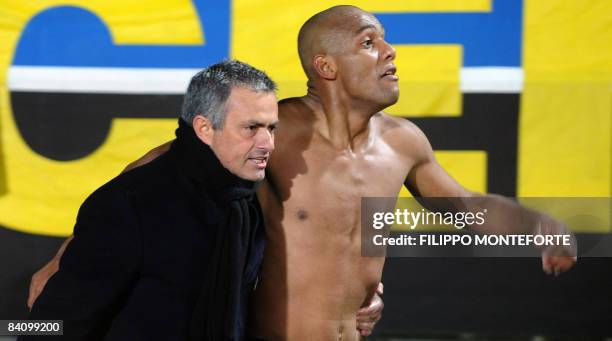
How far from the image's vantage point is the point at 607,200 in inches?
139

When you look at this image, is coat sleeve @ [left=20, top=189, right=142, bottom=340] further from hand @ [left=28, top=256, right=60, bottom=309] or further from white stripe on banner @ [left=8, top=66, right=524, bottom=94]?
white stripe on banner @ [left=8, top=66, right=524, bottom=94]

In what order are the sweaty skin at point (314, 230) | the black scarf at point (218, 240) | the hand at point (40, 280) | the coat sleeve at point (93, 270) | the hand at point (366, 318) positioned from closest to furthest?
1. the coat sleeve at point (93, 270)
2. the black scarf at point (218, 240)
3. the hand at point (40, 280)
4. the sweaty skin at point (314, 230)
5. the hand at point (366, 318)

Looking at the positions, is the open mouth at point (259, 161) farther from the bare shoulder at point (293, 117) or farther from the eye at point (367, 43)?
the eye at point (367, 43)

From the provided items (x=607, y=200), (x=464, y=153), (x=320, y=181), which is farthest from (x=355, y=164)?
(x=607, y=200)

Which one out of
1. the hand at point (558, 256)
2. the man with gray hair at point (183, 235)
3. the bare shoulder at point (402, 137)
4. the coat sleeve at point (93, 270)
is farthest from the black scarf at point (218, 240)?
the hand at point (558, 256)

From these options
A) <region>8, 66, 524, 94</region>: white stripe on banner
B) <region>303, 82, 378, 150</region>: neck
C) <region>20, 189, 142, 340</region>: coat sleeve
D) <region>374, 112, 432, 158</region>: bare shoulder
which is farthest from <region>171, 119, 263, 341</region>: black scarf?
<region>8, 66, 524, 94</region>: white stripe on banner

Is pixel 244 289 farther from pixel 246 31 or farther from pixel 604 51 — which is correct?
pixel 604 51

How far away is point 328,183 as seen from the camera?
2.74 meters

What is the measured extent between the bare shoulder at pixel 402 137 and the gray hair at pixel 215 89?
2.46ft

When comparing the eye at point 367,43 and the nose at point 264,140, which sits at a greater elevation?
the eye at point 367,43

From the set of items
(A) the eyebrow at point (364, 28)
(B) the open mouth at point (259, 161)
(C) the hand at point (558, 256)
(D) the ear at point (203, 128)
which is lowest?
(C) the hand at point (558, 256)

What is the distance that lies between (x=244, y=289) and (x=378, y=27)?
89cm

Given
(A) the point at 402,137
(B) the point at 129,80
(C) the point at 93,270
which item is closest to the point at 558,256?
(A) the point at 402,137

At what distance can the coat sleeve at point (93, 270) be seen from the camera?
6.44 ft
